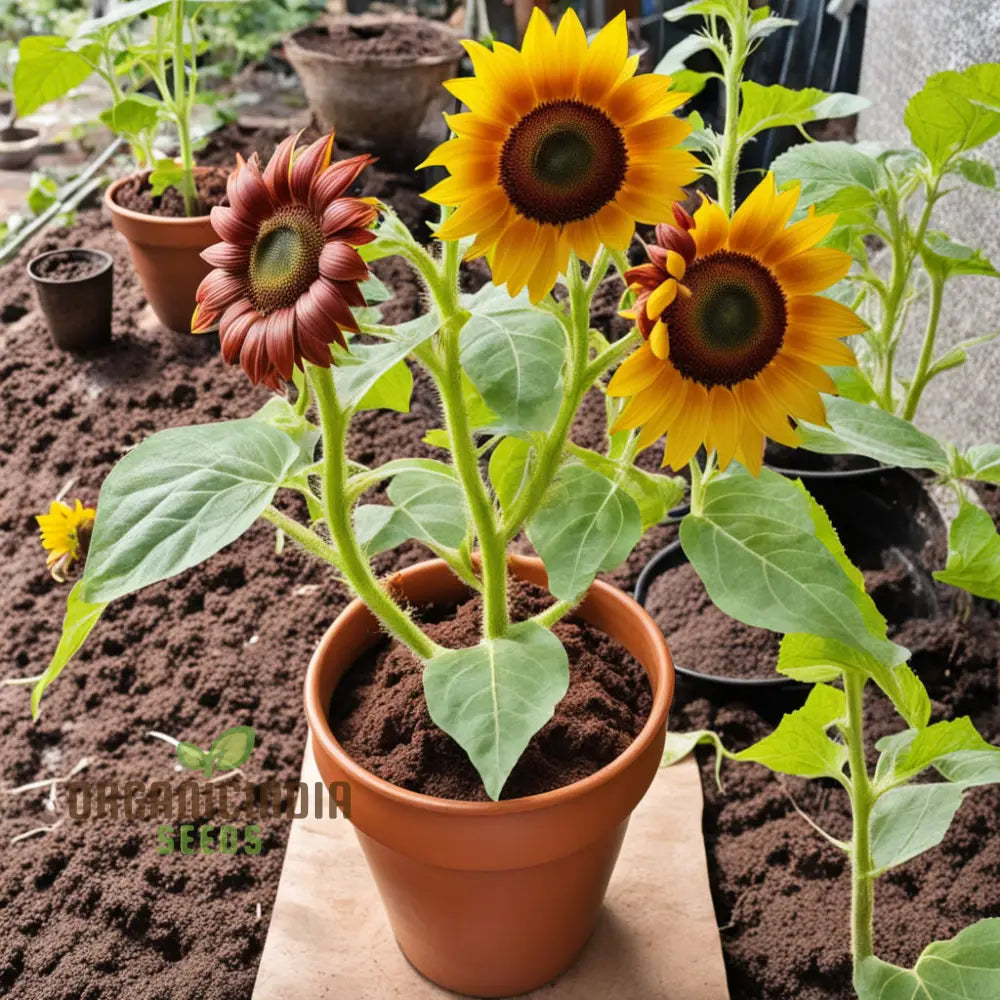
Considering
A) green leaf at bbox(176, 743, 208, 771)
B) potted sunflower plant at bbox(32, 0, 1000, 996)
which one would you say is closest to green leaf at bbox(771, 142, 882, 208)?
potted sunflower plant at bbox(32, 0, 1000, 996)

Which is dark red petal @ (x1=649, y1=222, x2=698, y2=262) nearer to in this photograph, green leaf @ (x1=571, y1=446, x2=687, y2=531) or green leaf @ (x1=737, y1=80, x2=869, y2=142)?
green leaf @ (x1=571, y1=446, x2=687, y2=531)

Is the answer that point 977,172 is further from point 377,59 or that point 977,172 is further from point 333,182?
point 377,59

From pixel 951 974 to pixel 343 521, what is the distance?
2.37 ft

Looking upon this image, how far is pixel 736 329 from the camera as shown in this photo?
2.92 ft

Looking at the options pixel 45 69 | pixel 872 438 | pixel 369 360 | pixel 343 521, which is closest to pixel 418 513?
pixel 343 521

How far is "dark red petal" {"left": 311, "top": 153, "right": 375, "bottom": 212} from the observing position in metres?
0.88

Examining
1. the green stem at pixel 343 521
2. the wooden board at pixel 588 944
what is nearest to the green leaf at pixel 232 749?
the wooden board at pixel 588 944

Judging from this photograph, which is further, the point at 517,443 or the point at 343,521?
the point at 517,443

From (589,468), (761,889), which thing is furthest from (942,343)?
(589,468)

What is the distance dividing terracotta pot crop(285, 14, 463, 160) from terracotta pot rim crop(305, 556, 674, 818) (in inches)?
99.1

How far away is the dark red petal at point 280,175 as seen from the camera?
0.91 metres

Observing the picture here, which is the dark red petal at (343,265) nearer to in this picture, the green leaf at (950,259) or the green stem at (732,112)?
the green stem at (732,112)

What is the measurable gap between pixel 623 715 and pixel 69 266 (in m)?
1.97

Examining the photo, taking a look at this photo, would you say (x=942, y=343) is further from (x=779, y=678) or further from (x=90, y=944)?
(x=90, y=944)
